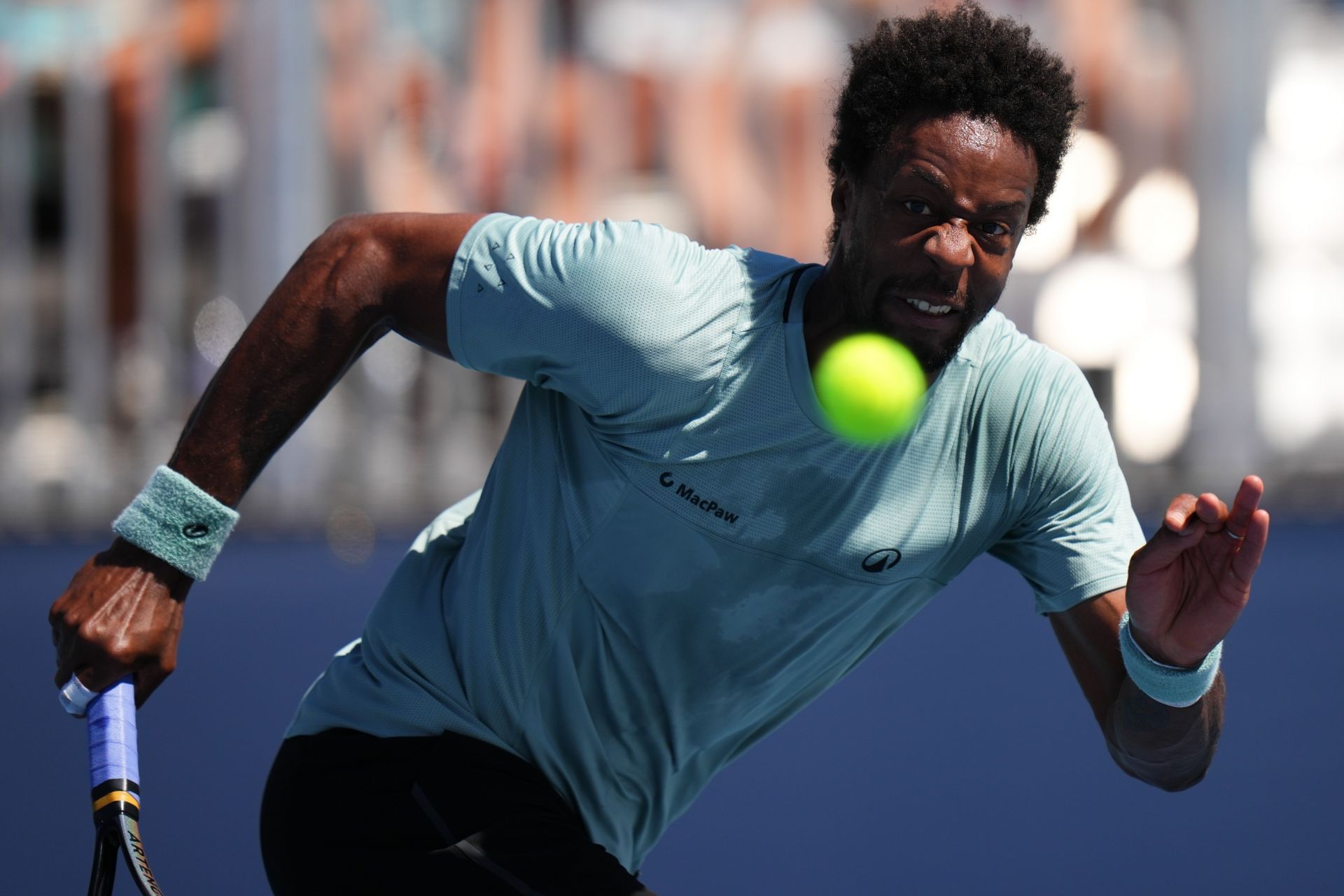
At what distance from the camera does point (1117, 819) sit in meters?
3.40

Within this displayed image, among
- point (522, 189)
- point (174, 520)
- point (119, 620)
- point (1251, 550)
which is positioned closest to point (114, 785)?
point (119, 620)

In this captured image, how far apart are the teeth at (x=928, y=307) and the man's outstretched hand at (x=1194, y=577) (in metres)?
0.33

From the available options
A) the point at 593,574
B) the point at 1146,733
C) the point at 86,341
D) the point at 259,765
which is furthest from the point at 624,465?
the point at 86,341

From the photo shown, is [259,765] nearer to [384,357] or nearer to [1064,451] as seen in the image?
[384,357]

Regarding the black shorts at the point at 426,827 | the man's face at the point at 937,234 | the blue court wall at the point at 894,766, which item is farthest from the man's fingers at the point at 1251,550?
the blue court wall at the point at 894,766

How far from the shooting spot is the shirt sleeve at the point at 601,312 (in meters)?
1.75

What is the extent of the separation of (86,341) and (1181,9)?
9.55 feet

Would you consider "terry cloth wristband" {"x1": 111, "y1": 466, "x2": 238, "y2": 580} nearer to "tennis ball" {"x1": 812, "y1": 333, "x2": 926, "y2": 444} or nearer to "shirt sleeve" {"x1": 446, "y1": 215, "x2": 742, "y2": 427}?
"shirt sleeve" {"x1": 446, "y1": 215, "x2": 742, "y2": 427}

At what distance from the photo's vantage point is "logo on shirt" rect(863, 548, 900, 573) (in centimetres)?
183

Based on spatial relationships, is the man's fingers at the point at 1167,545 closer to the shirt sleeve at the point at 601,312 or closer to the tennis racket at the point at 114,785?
the shirt sleeve at the point at 601,312

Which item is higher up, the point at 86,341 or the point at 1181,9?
the point at 1181,9

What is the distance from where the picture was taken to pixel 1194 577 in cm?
174

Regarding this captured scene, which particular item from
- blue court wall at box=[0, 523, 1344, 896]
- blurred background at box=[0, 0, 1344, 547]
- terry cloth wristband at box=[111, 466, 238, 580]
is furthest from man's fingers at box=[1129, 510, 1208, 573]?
blurred background at box=[0, 0, 1344, 547]

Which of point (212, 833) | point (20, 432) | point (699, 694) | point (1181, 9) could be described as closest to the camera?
point (699, 694)
